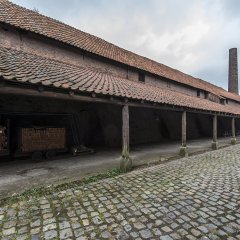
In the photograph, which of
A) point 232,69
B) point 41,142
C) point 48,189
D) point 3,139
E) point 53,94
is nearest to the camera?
point 48,189

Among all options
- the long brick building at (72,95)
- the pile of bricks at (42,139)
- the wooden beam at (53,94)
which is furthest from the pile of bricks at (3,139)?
the wooden beam at (53,94)

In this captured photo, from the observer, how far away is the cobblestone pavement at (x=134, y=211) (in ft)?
10.6

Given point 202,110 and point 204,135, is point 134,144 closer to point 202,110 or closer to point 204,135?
point 202,110

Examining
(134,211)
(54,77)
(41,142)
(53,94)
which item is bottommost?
(134,211)

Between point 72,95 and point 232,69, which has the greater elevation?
point 232,69

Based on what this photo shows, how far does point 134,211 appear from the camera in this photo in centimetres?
395

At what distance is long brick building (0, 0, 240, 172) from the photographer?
6.20 m

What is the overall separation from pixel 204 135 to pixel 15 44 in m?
17.3

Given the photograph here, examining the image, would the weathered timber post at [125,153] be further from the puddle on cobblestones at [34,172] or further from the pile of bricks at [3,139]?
the pile of bricks at [3,139]

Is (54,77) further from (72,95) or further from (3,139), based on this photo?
(3,139)

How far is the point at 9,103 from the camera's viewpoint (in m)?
8.59

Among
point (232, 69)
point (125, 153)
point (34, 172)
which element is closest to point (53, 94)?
point (34, 172)

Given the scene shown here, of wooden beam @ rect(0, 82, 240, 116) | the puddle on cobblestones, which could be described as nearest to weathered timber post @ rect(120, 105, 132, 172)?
wooden beam @ rect(0, 82, 240, 116)

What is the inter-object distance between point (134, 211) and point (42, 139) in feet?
20.0
